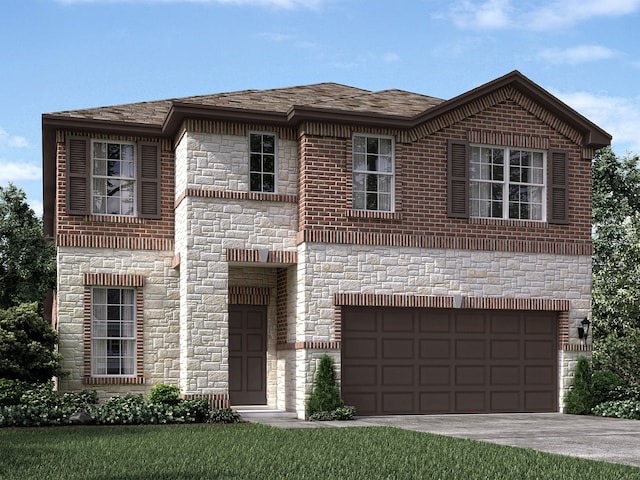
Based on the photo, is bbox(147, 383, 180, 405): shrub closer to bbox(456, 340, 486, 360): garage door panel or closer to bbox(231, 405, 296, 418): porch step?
bbox(231, 405, 296, 418): porch step

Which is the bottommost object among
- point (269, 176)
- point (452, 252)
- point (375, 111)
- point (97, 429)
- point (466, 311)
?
point (97, 429)

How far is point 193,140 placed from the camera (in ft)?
67.1

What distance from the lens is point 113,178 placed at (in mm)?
21844

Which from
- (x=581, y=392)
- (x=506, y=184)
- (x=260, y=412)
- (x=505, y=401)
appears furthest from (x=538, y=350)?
(x=260, y=412)

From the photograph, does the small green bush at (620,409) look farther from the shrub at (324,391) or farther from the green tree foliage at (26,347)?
the green tree foliage at (26,347)

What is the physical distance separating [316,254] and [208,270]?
2.34 metres

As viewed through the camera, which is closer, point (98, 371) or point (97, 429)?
point (97, 429)

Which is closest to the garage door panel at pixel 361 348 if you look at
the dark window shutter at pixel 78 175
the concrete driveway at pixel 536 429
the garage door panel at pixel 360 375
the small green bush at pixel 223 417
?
the garage door panel at pixel 360 375

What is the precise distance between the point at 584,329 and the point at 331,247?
21.5 ft

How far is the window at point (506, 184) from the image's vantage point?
2195 centimetres

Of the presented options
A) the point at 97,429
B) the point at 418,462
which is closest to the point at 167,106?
the point at 97,429

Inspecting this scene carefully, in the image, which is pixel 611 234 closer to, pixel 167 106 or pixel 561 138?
pixel 561 138

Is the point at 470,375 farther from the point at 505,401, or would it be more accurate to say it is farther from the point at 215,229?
the point at 215,229

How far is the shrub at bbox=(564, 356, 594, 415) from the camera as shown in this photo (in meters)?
21.7
